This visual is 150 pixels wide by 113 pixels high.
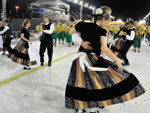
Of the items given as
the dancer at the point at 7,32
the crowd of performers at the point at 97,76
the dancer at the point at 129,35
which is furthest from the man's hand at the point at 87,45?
the dancer at the point at 7,32

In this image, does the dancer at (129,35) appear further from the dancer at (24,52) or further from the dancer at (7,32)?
the dancer at (7,32)

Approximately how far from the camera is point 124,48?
7.16 meters

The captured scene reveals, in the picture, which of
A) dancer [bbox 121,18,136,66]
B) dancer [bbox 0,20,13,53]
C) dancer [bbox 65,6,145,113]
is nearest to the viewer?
dancer [bbox 65,6,145,113]

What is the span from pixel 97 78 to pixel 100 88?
0.14m

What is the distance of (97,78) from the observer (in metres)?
2.51

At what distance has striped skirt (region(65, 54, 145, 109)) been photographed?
246 cm

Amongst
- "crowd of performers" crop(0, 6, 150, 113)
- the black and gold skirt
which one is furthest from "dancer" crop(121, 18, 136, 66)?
"crowd of performers" crop(0, 6, 150, 113)

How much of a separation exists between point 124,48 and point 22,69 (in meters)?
3.77

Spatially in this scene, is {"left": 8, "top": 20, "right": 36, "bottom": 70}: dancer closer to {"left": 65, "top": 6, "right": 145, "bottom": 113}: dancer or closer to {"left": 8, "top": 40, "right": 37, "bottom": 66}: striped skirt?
{"left": 8, "top": 40, "right": 37, "bottom": 66}: striped skirt

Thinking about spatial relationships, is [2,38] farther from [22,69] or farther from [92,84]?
[92,84]

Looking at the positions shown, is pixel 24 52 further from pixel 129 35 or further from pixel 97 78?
pixel 129 35

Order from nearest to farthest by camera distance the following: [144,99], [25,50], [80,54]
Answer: [80,54] < [144,99] < [25,50]

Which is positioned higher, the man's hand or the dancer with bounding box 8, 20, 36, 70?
the man's hand

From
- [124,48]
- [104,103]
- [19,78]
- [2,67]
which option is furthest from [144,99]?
[2,67]
